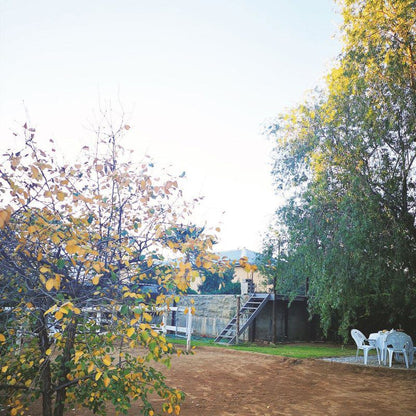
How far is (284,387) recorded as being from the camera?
7.13 metres

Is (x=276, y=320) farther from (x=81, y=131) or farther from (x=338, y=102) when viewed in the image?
(x=81, y=131)

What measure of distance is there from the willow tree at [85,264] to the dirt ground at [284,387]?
2142 mm

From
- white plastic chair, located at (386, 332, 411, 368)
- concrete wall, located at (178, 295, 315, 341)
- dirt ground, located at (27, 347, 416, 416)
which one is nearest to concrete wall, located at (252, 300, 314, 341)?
concrete wall, located at (178, 295, 315, 341)

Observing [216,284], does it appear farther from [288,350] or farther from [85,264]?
[85,264]

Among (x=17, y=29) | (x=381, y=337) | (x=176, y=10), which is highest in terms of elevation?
(x=176, y=10)

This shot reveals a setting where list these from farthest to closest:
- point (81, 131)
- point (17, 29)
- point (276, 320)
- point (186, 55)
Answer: point (276, 320)
point (186, 55)
point (17, 29)
point (81, 131)

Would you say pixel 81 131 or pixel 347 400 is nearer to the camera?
pixel 81 131

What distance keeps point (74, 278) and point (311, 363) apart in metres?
8.34

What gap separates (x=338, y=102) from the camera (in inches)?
401

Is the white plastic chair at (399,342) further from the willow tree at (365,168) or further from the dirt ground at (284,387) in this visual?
the willow tree at (365,168)

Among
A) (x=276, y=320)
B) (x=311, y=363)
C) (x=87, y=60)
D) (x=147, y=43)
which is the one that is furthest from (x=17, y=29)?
(x=276, y=320)

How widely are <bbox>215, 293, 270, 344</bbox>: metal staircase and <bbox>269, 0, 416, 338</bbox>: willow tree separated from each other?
13.6 ft

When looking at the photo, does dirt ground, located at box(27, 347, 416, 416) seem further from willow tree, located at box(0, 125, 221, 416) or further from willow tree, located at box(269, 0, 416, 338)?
willow tree, located at box(0, 125, 221, 416)

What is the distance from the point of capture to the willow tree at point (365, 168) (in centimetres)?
941
